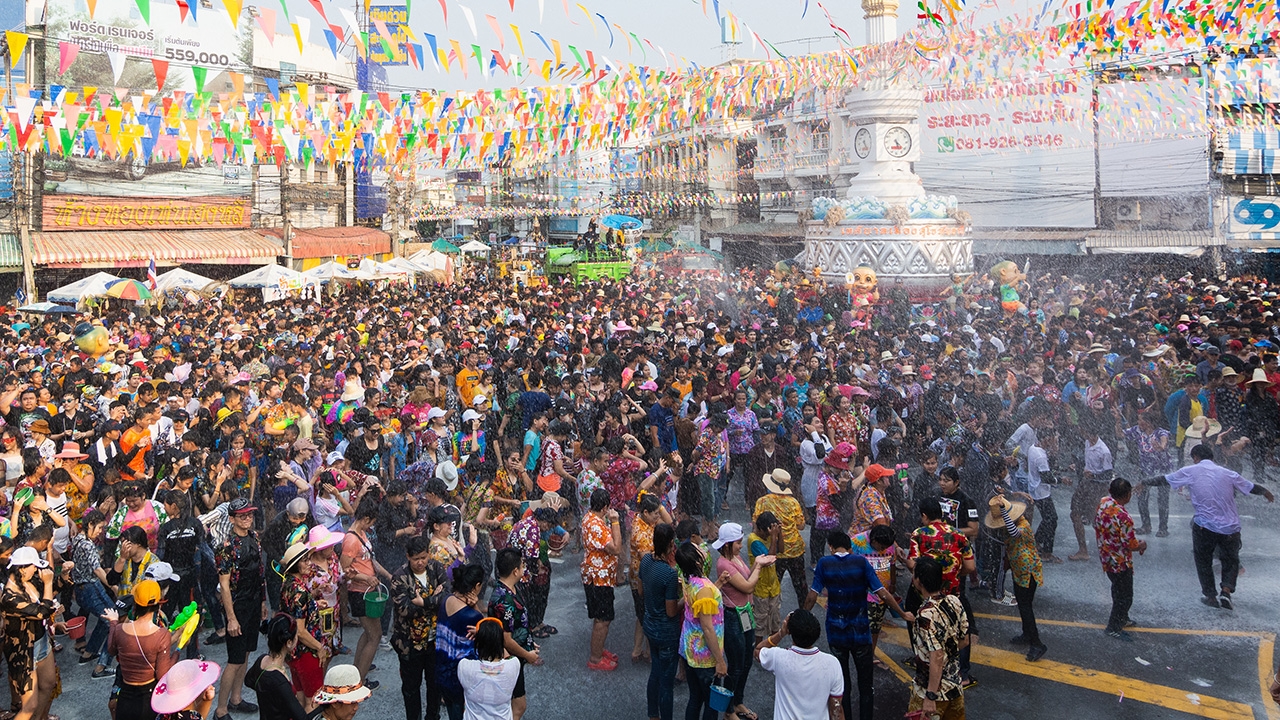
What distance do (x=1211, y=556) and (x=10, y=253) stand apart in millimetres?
28181

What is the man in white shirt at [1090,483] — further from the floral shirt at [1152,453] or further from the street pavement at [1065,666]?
the floral shirt at [1152,453]

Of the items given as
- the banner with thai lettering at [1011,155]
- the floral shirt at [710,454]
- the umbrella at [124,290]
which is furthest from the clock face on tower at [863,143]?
the floral shirt at [710,454]

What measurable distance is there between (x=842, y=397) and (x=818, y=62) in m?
12.7

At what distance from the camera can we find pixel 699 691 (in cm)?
558

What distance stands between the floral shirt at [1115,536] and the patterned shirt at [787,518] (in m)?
2.01

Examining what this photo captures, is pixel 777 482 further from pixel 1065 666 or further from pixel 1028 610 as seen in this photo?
pixel 1065 666

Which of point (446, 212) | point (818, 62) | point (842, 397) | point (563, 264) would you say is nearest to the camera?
point (842, 397)

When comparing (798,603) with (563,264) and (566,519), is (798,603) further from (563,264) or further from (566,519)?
(563,264)

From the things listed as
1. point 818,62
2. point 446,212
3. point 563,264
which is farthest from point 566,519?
point 446,212

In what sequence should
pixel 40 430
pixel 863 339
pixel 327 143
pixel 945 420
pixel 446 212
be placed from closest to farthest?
pixel 40 430 → pixel 945 420 → pixel 863 339 → pixel 327 143 → pixel 446 212

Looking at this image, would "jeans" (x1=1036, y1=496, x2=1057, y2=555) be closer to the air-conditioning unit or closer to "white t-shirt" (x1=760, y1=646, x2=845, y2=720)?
"white t-shirt" (x1=760, y1=646, x2=845, y2=720)

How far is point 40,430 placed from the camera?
27.8ft

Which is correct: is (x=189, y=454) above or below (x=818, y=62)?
below

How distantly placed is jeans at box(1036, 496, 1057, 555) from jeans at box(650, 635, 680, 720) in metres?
3.99
